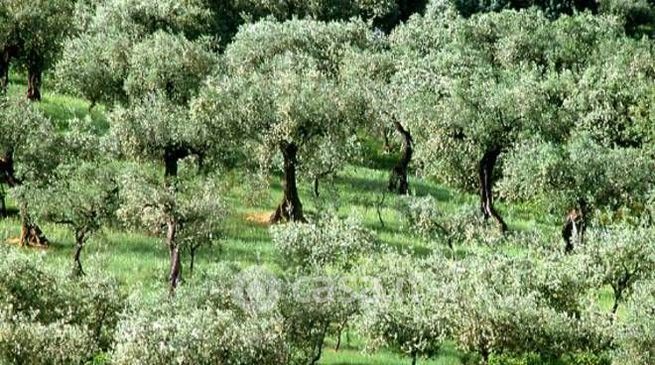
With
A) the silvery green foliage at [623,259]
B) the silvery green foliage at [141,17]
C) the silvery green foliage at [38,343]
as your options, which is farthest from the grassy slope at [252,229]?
the silvery green foliage at [38,343]

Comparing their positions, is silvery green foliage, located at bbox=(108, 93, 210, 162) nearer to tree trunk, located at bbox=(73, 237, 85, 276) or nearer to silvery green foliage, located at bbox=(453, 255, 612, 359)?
tree trunk, located at bbox=(73, 237, 85, 276)

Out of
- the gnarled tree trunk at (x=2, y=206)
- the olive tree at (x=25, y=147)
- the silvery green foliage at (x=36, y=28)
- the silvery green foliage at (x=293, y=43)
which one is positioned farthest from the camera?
the silvery green foliage at (x=293, y=43)

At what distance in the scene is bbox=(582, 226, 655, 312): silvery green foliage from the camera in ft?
141

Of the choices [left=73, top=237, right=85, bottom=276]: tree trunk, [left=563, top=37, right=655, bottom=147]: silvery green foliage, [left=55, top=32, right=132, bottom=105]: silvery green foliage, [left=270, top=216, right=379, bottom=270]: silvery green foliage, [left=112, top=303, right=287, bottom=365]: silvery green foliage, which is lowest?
[left=73, top=237, right=85, bottom=276]: tree trunk

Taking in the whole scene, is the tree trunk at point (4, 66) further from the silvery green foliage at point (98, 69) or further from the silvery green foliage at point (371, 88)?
the silvery green foliage at point (371, 88)

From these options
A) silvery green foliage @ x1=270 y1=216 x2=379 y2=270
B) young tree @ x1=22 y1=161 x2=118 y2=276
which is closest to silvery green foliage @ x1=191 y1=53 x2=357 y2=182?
young tree @ x1=22 y1=161 x2=118 y2=276

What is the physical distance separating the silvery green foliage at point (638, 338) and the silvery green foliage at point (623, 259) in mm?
4597

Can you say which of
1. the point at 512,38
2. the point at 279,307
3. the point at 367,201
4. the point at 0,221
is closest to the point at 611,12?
the point at 512,38

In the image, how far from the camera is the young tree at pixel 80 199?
43.8m

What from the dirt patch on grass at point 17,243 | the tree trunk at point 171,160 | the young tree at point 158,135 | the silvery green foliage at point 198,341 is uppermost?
the young tree at point 158,135

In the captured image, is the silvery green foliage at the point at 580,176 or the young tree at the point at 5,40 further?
the young tree at the point at 5,40

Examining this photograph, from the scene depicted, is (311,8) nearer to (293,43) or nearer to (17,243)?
(293,43)

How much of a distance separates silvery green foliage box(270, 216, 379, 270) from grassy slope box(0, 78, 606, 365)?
3.92 meters

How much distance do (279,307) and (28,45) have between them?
37.3 m
